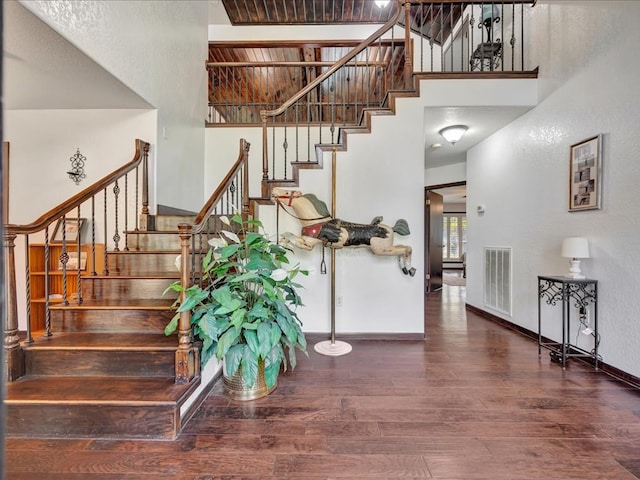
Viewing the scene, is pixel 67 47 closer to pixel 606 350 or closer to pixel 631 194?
pixel 631 194

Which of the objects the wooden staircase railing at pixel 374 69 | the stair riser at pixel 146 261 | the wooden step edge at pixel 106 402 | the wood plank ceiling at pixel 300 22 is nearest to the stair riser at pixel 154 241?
the stair riser at pixel 146 261

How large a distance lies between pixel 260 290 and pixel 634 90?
10.3 feet

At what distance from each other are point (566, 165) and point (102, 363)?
13.8 feet

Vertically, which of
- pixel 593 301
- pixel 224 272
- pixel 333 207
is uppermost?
pixel 333 207

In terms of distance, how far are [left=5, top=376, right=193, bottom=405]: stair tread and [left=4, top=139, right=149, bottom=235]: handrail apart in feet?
3.07

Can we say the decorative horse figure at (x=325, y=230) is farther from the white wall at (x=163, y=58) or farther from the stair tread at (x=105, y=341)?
the white wall at (x=163, y=58)

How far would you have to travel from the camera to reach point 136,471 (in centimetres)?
158

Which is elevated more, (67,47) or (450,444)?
(67,47)

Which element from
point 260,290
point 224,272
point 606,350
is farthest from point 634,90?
point 224,272

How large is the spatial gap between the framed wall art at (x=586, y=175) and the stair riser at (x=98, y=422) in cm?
352

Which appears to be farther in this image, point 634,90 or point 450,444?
point 634,90

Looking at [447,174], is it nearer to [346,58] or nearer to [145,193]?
[346,58]

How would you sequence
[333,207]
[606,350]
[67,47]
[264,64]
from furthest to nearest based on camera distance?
1. [264,64]
2. [333,207]
3. [606,350]
4. [67,47]

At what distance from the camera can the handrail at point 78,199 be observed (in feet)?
6.31
